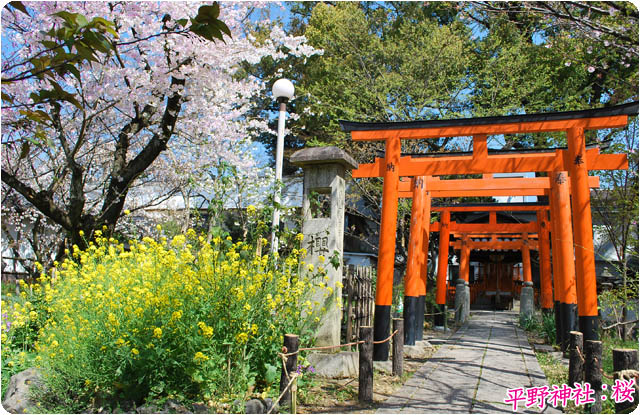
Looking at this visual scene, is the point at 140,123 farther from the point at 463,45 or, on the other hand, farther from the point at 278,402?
the point at 463,45

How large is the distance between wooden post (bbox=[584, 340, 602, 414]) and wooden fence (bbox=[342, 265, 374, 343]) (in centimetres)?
262

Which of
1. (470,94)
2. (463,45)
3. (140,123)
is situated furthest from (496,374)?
(463,45)

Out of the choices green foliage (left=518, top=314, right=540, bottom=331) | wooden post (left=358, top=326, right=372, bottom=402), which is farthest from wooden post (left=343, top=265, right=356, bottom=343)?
green foliage (left=518, top=314, right=540, bottom=331)

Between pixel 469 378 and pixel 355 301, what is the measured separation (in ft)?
5.59

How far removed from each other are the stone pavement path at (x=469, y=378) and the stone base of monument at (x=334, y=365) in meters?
0.64

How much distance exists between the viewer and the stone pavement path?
180 inches

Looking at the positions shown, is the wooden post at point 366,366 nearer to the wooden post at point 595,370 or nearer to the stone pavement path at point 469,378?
the stone pavement path at point 469,378

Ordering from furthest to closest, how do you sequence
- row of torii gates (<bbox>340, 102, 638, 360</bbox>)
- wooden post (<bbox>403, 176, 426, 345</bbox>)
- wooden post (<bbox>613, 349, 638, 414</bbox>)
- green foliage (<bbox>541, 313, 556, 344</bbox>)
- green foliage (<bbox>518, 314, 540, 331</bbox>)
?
green foliage (<bbox>518, 314, 540, 331</bbox>)
green foliage (<bbox>541, 313, 556, 344</bbox>)
wooden post (<bbox>403, 176, 426, 345</bbox>)
row of torii gates (<bbox>340, 102, 638, 360</bbox>)
wooden post (<bbox>613, 349, 638, 414</bbox>)

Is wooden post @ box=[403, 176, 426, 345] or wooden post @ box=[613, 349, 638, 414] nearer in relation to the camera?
wooden post @ box=[613, 349, 638, 414]

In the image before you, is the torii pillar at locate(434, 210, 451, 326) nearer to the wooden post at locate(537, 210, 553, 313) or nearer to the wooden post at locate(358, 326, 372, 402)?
the wooden post at locate(537, 210, 553, 313)

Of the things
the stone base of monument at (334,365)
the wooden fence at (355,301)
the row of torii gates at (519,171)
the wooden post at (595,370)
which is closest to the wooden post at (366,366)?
the stone base of monument at (334,365)

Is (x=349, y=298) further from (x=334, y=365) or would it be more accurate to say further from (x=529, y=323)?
(x=529, y=323)

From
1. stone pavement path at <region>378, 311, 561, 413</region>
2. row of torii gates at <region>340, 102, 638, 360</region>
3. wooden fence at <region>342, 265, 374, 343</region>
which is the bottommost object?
stone pavement path at <region>378, 311, 561, 413</region>

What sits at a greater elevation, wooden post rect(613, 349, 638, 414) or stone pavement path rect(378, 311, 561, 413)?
wooden post rect(613, 349, 638, 414)
